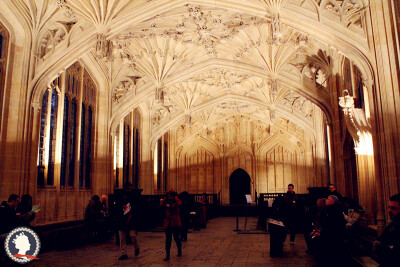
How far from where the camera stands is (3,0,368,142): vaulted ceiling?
10461mm

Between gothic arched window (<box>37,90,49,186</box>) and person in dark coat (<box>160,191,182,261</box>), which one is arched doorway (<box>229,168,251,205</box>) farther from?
person in dark coat (<box>160,191,182,261</box>)

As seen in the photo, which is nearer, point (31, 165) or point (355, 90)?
point (31, 165)

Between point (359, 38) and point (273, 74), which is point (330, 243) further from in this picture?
point (273, 74)

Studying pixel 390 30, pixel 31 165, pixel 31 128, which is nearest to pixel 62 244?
pixel 31 165

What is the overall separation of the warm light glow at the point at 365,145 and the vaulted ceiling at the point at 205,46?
1800 mm

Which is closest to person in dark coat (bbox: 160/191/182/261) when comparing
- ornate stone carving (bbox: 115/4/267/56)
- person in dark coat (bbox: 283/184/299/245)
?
person in dark coat (bbox: 283/184/299/245)

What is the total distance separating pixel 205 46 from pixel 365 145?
294 inches

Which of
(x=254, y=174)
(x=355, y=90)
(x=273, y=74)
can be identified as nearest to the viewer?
(x=355, y=90)

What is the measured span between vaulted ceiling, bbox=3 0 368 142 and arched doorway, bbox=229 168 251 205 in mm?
7158

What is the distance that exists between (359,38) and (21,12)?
9.23 meters

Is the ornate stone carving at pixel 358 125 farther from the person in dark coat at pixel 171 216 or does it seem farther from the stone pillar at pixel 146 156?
the stone pillar at pixel 146 156

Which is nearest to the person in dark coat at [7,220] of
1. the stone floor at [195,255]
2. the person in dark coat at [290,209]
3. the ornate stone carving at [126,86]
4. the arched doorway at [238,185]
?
the stone floor at [195,255]

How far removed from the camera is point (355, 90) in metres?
11.1

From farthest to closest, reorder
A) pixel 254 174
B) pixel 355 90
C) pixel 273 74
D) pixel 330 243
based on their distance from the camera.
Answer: pixel 254 174, pixel 273 74, pixel 355 90, pixel 330 243
